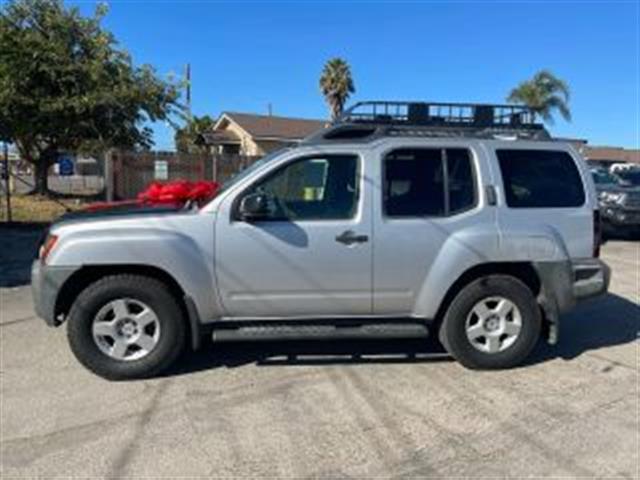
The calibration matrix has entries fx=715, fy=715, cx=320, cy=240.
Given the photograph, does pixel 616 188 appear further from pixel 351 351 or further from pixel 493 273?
pixel 351 351

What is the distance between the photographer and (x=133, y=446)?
4.47 meters

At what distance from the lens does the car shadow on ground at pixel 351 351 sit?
6188 mm

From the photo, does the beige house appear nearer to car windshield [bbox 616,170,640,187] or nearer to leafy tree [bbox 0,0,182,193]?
leafy tree [bbox 0,0,182,193]

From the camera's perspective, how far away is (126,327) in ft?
18.7

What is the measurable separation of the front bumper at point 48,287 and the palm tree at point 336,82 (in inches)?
1858

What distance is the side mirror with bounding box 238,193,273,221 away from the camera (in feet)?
18.5

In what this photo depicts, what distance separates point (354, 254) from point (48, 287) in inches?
95.6

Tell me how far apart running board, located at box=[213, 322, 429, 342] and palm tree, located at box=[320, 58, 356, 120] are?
4691 centimetres

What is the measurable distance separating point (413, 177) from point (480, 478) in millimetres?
2681

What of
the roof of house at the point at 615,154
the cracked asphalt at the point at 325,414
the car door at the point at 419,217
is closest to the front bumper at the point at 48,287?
the cracked asphalt at the point at 325,414

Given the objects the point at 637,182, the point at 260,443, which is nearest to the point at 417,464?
the point at 260,443

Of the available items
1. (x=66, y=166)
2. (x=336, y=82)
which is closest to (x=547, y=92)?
(x=336, y=82)

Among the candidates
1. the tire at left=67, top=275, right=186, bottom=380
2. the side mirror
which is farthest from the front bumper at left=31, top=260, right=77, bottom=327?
the side mirror

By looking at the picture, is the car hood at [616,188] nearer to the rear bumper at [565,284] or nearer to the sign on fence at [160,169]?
the rear bumper at [565,284]
